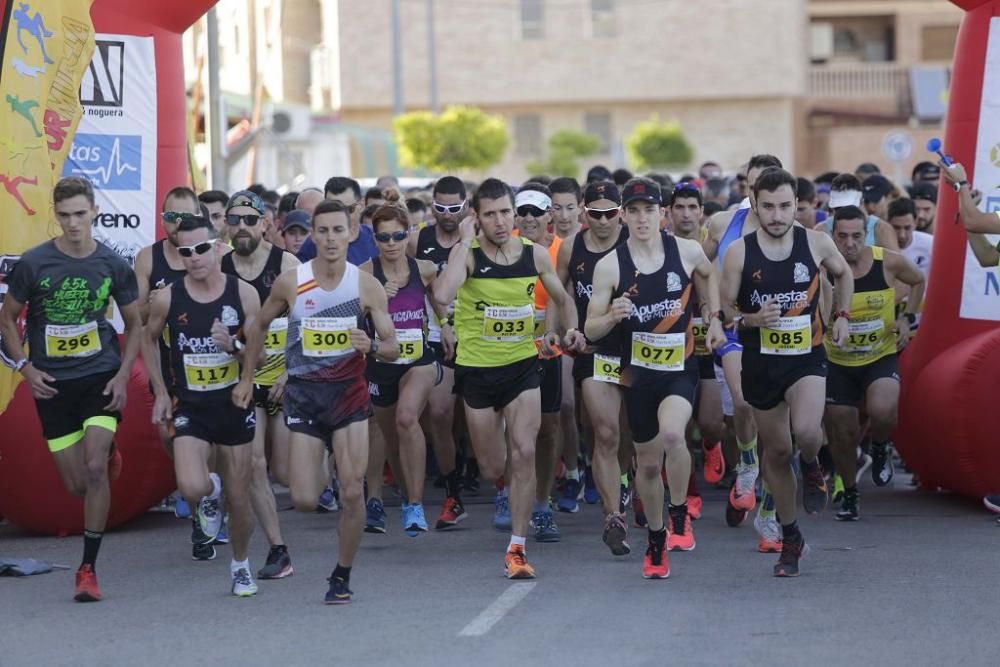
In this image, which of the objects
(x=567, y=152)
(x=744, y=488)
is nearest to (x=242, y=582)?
(x=744, y=488)

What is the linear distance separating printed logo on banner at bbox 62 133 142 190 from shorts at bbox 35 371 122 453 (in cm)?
275

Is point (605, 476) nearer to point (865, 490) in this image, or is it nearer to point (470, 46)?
point (865, 490)

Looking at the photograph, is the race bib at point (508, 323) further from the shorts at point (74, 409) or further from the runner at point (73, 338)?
the shorts at point (74, 409)

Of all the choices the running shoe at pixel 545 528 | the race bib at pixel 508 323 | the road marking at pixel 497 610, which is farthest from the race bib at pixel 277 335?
the road marking at pixel 497 610

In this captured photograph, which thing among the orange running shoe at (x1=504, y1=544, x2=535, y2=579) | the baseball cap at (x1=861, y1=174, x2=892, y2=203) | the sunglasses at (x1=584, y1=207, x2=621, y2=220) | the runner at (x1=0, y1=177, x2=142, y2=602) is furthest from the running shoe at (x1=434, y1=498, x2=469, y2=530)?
the baseball cap at (x1=861, y1=174, x2=892, y2=203)

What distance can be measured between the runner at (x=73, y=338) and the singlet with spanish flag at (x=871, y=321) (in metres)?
4.65

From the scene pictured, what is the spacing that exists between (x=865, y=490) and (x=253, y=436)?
220 inches

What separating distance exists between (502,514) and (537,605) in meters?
2.79

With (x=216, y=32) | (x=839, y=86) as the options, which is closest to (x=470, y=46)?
(x=839, y=86)

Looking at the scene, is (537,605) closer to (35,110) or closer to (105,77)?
(35,110)

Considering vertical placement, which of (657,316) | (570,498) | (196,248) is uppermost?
(196,248)

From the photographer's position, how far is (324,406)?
30.0 ft

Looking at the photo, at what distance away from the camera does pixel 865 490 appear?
13.5m

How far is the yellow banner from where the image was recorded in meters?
11.4
